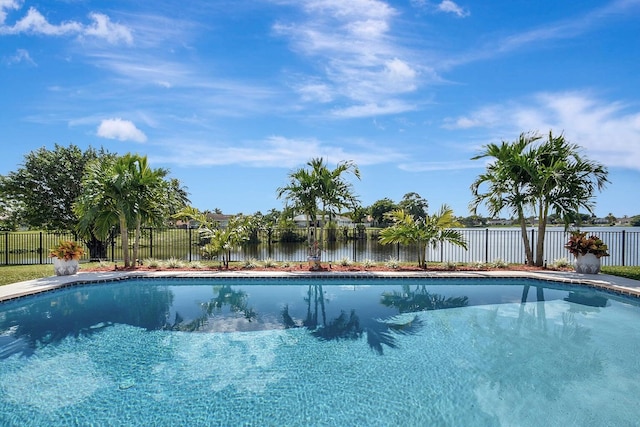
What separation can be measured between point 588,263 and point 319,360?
10.1 meters

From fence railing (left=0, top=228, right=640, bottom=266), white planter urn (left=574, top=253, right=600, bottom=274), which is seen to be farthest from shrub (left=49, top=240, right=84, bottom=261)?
white planter urn (left=574, top=253, right=600, bottom=274)

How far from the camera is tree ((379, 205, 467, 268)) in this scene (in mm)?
11680

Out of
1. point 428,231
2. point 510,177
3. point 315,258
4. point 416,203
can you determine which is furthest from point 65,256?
point 416,203

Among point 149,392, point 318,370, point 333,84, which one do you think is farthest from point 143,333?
point 333,84

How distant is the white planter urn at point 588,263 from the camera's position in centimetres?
1087

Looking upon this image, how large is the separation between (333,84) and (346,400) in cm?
1148

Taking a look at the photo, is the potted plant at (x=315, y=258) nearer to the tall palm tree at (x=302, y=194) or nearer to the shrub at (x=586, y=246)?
the tall palm tree at (x=302, y=194)

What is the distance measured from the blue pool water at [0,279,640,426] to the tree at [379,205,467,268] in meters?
3.16

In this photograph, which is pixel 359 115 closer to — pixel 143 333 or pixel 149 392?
pixel 143 333

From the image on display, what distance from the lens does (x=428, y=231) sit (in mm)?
11688

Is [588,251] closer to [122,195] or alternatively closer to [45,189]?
[122,195]

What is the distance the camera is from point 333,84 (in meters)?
13.2

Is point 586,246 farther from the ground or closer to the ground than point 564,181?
closer to the ground

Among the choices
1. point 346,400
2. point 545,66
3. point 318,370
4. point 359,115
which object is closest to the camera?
point 346,400
